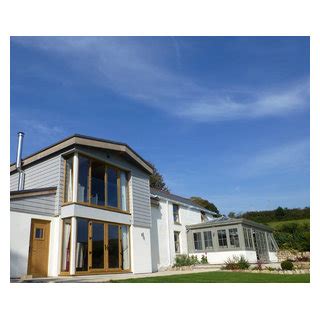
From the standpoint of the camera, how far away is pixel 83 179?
514 inches

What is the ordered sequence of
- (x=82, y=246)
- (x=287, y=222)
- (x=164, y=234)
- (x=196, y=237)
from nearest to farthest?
(x=82, y=246), (x=164, y=234), (x=196, y=237), (x=287, y=222)

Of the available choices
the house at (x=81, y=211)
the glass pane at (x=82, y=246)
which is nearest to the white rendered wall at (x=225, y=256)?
the house at (x=81, y=211)

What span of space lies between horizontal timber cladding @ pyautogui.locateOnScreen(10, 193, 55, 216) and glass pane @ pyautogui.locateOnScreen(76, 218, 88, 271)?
4.27 feet

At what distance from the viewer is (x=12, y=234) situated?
10812 millimetres

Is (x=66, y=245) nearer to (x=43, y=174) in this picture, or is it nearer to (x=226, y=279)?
(x=43, y=174)

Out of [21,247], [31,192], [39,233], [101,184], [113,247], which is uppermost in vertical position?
[101,184]

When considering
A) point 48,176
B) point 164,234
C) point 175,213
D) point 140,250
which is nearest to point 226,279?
point 140,250

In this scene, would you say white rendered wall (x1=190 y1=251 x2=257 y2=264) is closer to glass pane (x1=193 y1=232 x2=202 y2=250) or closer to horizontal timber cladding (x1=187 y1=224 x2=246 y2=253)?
horizontal timber cladding (x1=187 y1=224 x2=246 y2=253)

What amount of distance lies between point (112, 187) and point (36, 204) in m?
3.66

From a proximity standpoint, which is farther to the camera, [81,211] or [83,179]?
[83,179]

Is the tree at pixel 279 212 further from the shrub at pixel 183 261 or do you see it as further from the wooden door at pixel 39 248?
the wooden door at pixel 39 248

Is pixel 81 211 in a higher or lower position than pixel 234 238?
higher
